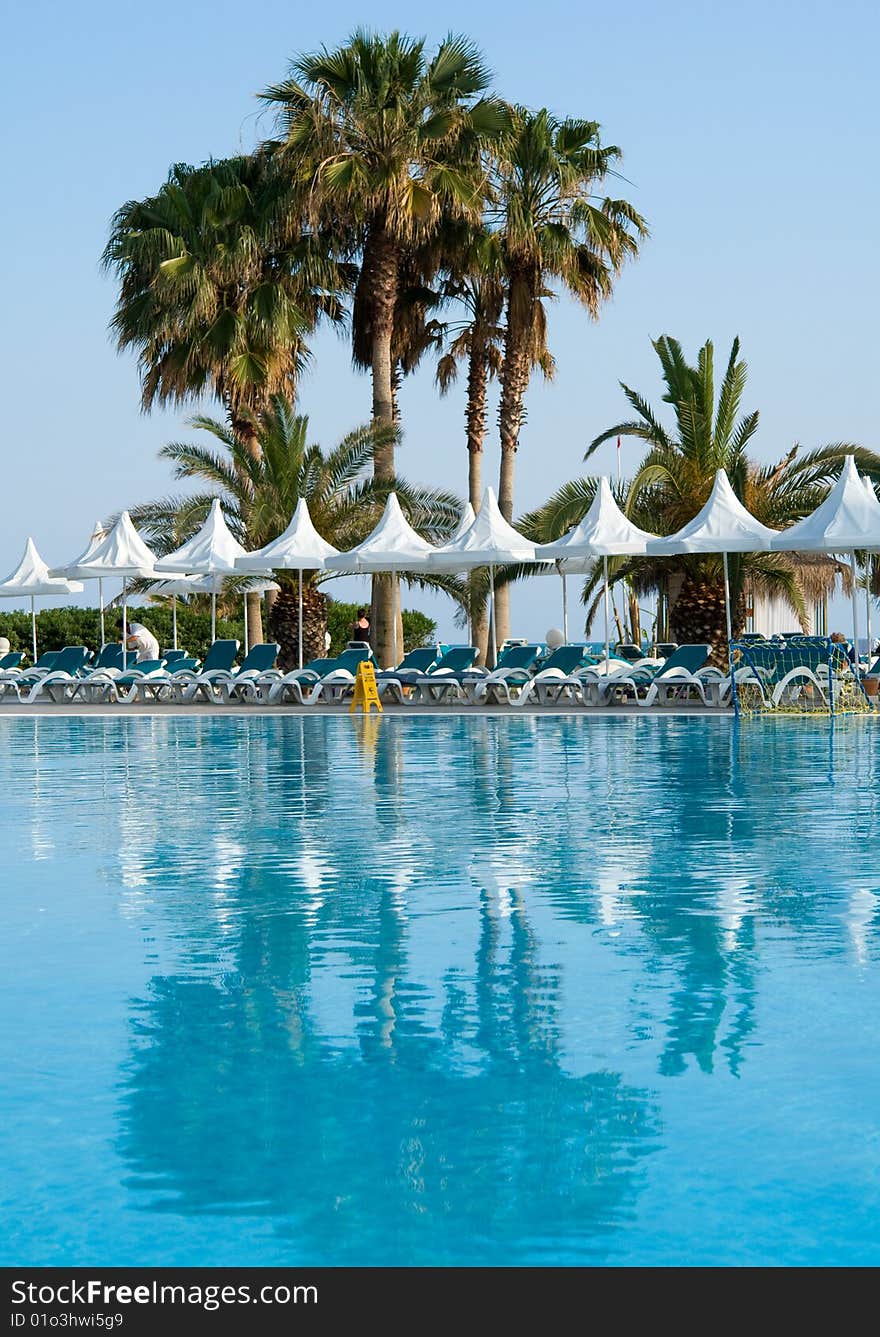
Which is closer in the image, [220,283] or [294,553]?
[294,553]

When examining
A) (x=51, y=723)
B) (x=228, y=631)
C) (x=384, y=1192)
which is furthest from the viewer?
(x=228, y=631)

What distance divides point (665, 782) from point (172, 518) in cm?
2335

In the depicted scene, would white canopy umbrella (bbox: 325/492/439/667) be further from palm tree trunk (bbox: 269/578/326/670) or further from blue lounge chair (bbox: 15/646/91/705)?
blue lounge chair (bbox: 15/646/91/705)

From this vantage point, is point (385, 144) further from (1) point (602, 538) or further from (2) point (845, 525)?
(2) point (845, 525)

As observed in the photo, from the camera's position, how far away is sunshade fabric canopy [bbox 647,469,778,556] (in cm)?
2167

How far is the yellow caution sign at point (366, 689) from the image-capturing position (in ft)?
74.6

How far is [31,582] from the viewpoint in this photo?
30.4 metres

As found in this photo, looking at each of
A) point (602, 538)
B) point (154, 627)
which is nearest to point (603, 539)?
point (602, 538)

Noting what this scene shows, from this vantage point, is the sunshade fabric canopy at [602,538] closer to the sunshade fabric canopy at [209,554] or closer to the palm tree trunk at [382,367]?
the sunshade fabric canopy at [209,554]

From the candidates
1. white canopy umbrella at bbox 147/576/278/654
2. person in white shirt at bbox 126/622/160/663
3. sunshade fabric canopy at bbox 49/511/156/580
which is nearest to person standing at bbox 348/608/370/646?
white canopy umbrella at bbox 147/576/278/654

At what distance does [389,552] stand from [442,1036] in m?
19.7
